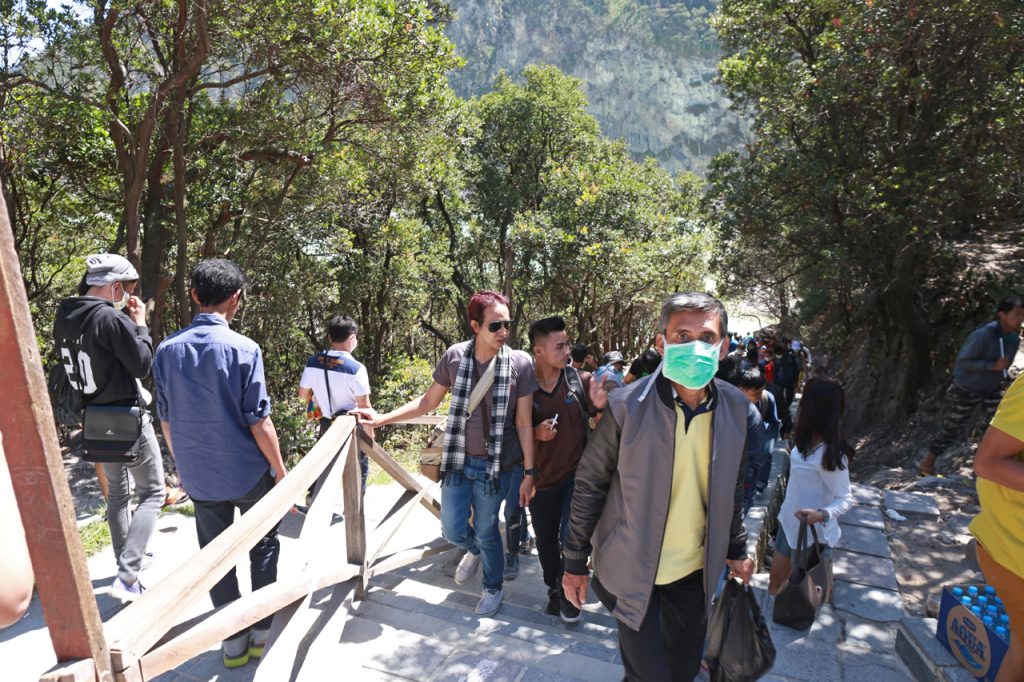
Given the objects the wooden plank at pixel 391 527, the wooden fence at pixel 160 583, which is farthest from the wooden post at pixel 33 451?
the wooden plank at pixel 391 527

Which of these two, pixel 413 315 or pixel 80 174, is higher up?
pixel 80 174

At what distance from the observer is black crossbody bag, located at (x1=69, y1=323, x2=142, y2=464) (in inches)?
126

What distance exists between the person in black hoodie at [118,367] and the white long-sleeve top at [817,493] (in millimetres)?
3321

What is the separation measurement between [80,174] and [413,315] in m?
9.35

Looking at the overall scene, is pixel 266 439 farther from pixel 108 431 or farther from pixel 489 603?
pixel 489 603

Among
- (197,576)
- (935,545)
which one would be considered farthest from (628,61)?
(197,576)

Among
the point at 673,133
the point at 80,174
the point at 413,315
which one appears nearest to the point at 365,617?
the point at 80,174

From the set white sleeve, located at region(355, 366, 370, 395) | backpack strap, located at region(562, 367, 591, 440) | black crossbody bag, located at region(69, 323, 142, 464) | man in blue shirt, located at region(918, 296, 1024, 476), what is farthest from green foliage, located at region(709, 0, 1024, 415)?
black crossbody bag, located at region(69, 323, 142, 464)

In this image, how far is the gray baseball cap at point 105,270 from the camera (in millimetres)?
3242

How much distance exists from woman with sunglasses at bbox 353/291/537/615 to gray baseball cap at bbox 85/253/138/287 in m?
1.42

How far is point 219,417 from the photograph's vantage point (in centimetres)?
279

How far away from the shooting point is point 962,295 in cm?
950

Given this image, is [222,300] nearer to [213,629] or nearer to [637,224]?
[213,629]

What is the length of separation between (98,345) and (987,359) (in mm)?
7157
